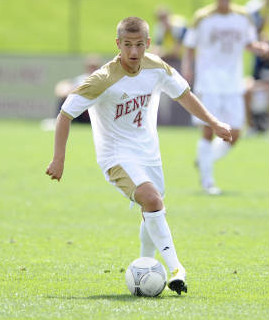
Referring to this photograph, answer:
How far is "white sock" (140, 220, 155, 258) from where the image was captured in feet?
22.9

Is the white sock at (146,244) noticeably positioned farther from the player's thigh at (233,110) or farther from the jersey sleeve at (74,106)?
the player's thigh at (233,110)

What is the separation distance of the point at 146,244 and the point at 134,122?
89cm

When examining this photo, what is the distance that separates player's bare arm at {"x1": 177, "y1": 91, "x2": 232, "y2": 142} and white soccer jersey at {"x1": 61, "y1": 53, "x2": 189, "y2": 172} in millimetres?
195

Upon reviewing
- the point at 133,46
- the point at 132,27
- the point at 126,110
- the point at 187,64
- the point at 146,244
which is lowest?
the point at 187,64

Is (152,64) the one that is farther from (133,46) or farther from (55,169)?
(55,169)

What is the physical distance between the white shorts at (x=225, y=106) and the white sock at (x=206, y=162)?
1.61 feet

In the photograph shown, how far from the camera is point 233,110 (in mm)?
13453

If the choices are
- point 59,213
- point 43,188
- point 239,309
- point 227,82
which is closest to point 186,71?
point 227,82

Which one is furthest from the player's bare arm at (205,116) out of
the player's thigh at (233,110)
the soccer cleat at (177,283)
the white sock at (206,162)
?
the player's thigh at (233,110)

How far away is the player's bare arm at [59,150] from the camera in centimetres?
645

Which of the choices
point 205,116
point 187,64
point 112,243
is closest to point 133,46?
point 205,116

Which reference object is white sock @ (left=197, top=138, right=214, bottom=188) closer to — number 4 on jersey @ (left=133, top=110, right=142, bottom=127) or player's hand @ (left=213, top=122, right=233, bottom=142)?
player's hand @ (left=213, top=122, right=233, bottom=142)

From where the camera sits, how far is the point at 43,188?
42.9 feet

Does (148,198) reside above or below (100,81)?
below
